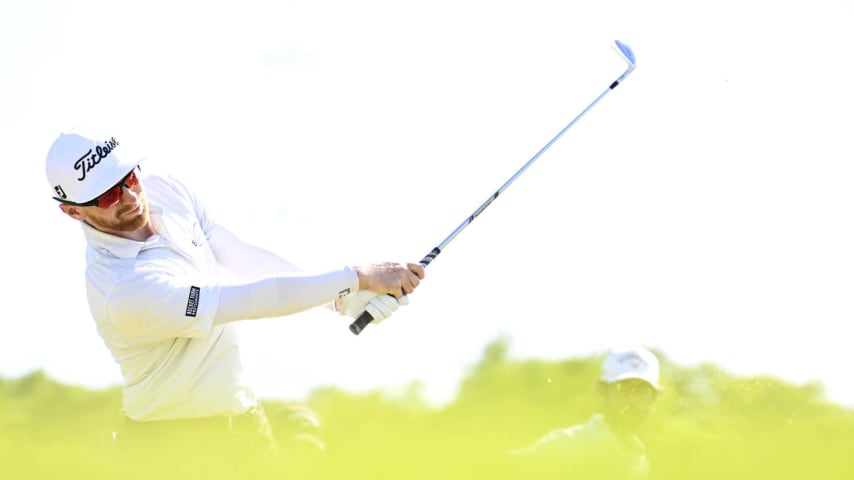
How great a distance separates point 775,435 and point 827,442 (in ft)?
0.79

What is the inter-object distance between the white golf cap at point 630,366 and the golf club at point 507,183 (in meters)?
1.05

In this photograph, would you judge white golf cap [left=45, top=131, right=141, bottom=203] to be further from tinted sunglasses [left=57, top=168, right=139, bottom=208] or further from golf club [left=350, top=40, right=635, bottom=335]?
golf club [left=350, top=40, right=635, bottom=335]

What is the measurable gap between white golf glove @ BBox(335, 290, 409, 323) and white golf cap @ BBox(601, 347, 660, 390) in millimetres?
946

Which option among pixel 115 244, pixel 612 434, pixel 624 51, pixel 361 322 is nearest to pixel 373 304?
pixel 361 322

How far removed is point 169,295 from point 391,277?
0.97 meters

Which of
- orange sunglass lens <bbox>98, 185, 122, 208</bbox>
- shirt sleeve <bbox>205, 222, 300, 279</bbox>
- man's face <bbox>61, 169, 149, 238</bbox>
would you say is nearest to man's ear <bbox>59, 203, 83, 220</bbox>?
man's face <bbox>61, 169, 149, 238</bbox>

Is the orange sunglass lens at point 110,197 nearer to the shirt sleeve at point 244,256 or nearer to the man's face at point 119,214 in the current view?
the man's face at point 119,214

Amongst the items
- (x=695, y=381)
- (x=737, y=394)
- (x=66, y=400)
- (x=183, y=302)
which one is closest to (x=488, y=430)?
(x=183, y=302)

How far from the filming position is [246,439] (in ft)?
16.0

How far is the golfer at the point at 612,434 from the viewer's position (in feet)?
9.36

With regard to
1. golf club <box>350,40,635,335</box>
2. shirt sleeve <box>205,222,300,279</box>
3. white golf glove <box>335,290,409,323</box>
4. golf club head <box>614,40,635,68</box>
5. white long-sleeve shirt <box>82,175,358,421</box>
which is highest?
golf club head <box>614,40,635,68</box>

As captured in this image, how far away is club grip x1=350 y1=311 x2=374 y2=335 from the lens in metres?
4.88

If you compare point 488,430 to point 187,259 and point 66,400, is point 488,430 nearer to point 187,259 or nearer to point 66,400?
point 187,259

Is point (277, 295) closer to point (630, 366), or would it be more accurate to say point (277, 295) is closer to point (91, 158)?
point (91, 158)
